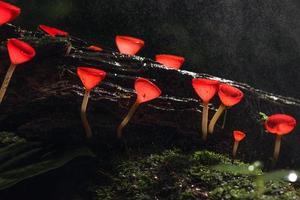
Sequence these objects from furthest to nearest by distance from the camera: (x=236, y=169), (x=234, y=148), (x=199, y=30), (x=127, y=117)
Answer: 1. (x=199, y=30)
2. (x=234, y=148)
3. (x=127, y=117)
4. (x=236, y=169)

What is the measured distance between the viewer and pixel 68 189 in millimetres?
2912

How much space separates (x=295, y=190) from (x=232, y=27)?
261 centimetres

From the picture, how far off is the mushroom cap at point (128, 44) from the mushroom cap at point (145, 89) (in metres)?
0.70

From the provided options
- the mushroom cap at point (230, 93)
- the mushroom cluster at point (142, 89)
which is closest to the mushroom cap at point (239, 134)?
the mushroom cluster at point (142, 89)

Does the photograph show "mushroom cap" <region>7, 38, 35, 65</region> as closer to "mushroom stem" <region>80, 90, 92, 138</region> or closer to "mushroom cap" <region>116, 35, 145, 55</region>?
"mushroom stem" <region>80, 90, 92, 138</region>

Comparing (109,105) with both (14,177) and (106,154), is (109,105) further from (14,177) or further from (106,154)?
(14,177)

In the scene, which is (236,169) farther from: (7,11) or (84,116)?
(7,11)

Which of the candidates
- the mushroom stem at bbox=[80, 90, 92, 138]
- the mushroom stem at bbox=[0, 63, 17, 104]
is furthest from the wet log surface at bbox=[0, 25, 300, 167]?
the mushroom stem at bbox=[0, 63, 17, 104]

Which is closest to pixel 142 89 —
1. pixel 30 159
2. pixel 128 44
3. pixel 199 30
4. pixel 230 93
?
pixel 230 93

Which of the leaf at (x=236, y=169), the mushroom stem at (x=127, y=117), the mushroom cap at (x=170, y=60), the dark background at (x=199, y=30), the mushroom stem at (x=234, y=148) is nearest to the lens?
the leaf at (x=236, y=169)

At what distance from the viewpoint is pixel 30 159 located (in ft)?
9.80

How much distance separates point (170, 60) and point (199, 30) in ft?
5.01

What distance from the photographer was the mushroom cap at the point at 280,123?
9.91ft

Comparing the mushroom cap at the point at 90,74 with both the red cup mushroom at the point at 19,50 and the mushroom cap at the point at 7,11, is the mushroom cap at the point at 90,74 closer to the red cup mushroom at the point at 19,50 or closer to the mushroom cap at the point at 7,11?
the red cup mushroom at the point at 19,50
